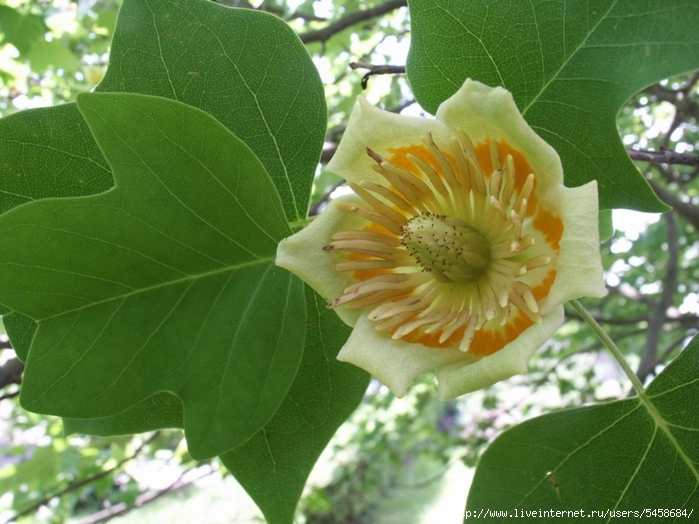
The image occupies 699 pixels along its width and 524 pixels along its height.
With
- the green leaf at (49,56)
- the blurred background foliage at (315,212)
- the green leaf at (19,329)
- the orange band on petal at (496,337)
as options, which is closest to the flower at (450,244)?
the orange band on petal at (496,337)

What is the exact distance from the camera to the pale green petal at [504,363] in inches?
46.4

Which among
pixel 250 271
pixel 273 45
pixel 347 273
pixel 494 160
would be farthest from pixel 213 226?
pixel 494 160

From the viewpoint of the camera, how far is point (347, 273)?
146 centimetres

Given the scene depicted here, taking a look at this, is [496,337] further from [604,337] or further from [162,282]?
[162,282]

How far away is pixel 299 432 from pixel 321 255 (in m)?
0.66

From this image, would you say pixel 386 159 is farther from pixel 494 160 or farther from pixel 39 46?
pixel 39 46

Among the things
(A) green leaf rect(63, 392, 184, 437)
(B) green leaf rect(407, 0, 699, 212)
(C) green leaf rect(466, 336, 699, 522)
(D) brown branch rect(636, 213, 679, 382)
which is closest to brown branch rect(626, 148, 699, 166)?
(B) green leaf rect(407, 0, 699, 212)

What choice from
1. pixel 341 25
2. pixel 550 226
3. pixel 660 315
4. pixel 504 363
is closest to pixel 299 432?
pixel 504 363

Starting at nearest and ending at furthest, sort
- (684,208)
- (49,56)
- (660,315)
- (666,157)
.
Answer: (666,157)
(684,208)
(660,315)
(49,56)

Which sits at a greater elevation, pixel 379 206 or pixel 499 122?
pixel 499 122

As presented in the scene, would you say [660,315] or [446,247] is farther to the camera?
[660,315]

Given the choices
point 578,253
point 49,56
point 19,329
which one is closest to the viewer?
point 578,253

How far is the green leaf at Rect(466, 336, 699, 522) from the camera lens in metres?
1.52

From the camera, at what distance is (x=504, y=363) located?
1.19 metres
